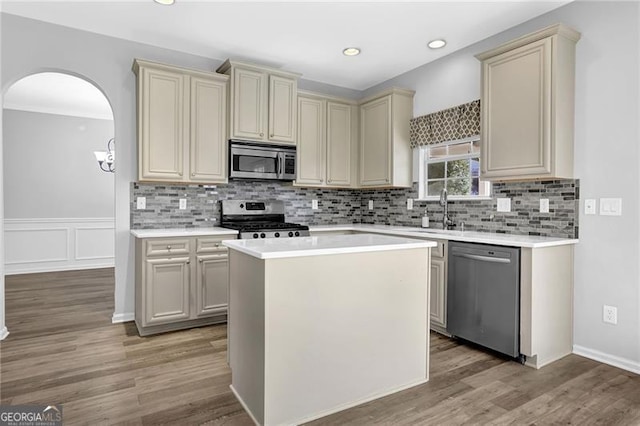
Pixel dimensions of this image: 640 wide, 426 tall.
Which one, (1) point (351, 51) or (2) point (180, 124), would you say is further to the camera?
(1) point (351, 51)

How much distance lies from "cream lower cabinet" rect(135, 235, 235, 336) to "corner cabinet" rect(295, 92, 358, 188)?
56.5 inches

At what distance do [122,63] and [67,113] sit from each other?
11.7 feet

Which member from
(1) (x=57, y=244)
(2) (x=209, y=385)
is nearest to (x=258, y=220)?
(2) (x=209, y=385)

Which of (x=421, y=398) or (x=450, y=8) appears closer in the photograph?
(x=421, y=398)

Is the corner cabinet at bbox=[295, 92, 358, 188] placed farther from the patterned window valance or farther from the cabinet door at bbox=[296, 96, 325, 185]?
the patterned window valance

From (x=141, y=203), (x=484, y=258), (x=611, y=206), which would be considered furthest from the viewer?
(x=141, y=203)

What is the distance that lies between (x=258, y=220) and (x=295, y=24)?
2097mm

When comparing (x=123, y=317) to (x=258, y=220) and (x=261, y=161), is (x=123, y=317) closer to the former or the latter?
(x=258, y=220)

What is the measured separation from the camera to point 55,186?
6336 mm

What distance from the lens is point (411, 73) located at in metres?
4.43

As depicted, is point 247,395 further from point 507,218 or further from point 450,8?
point 450,8

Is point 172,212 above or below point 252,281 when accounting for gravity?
above

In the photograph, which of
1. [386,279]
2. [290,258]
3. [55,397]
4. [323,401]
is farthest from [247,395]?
[55,397]

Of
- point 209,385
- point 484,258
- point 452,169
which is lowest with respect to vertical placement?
point 209,385
